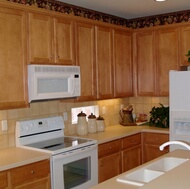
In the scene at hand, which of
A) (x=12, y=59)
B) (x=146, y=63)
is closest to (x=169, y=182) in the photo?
(x=12, y=59)

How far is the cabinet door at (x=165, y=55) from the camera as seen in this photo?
4422mm

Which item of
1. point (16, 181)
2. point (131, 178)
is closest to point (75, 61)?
point (16, 181)

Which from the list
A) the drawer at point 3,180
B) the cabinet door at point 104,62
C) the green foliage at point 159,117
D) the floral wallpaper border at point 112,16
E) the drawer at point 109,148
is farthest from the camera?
the green foliage at point 159,117

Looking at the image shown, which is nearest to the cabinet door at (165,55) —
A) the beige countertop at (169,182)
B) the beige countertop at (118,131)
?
the beige countertop at (118,131)

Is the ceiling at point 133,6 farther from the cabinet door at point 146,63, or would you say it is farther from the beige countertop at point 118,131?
the beige countertop at point 118,131

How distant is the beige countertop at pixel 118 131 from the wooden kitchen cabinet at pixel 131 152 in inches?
3.0

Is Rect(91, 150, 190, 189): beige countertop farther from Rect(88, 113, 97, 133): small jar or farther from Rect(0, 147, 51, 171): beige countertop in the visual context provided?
Rect(88, 113, 97, 133): small jar

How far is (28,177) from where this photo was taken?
2824 millimetres

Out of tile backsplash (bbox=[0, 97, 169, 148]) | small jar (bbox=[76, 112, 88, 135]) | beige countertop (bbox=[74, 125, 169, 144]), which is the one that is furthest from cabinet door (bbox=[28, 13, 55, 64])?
beige countertop (bbox=[74, 125, 169, 144])

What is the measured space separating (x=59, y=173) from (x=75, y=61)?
1.35 metres

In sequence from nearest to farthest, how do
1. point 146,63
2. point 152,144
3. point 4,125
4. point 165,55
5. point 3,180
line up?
point 3,180, point 4,125, point 152,144, point 165,55, point 146,63

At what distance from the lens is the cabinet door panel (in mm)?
3209

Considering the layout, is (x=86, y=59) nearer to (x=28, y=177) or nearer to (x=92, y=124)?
(x=92, y=124)

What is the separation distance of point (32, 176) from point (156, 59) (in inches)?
104
